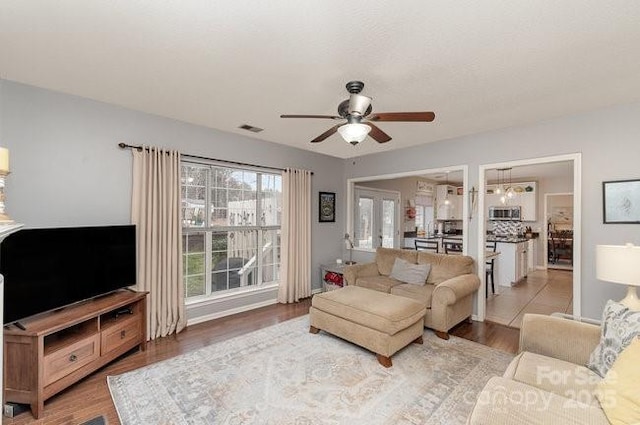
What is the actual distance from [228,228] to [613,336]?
386 centimetres

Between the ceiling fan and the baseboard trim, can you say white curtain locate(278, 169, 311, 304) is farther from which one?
the ceiling fan

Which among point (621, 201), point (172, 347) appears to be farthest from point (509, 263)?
point (172, 347)

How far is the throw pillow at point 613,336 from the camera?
1615 millimetres

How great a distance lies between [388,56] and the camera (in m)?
2.12

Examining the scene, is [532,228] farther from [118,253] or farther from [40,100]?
[40,100]

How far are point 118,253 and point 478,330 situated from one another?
407 centimetres

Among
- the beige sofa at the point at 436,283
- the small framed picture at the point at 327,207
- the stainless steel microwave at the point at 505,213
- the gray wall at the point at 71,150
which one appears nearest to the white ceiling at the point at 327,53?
the gray wall at the point at 71,150

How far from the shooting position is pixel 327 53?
208 cm

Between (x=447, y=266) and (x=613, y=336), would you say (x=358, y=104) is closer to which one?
(x=613, y=336)

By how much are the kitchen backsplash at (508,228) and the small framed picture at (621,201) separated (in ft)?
16.7

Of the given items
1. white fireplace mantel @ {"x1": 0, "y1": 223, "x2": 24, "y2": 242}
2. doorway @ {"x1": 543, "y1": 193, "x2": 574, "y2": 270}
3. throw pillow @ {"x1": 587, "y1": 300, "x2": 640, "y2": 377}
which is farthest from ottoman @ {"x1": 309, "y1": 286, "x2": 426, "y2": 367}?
doorway @ {"x1": 543, "y1": 193, "x2": 574, "y2": 270}

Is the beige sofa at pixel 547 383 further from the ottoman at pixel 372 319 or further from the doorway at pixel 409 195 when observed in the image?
the doorway at pixel 409 195

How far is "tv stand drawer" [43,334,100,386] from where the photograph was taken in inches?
86.3

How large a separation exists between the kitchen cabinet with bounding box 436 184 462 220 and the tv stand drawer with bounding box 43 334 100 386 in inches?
310
